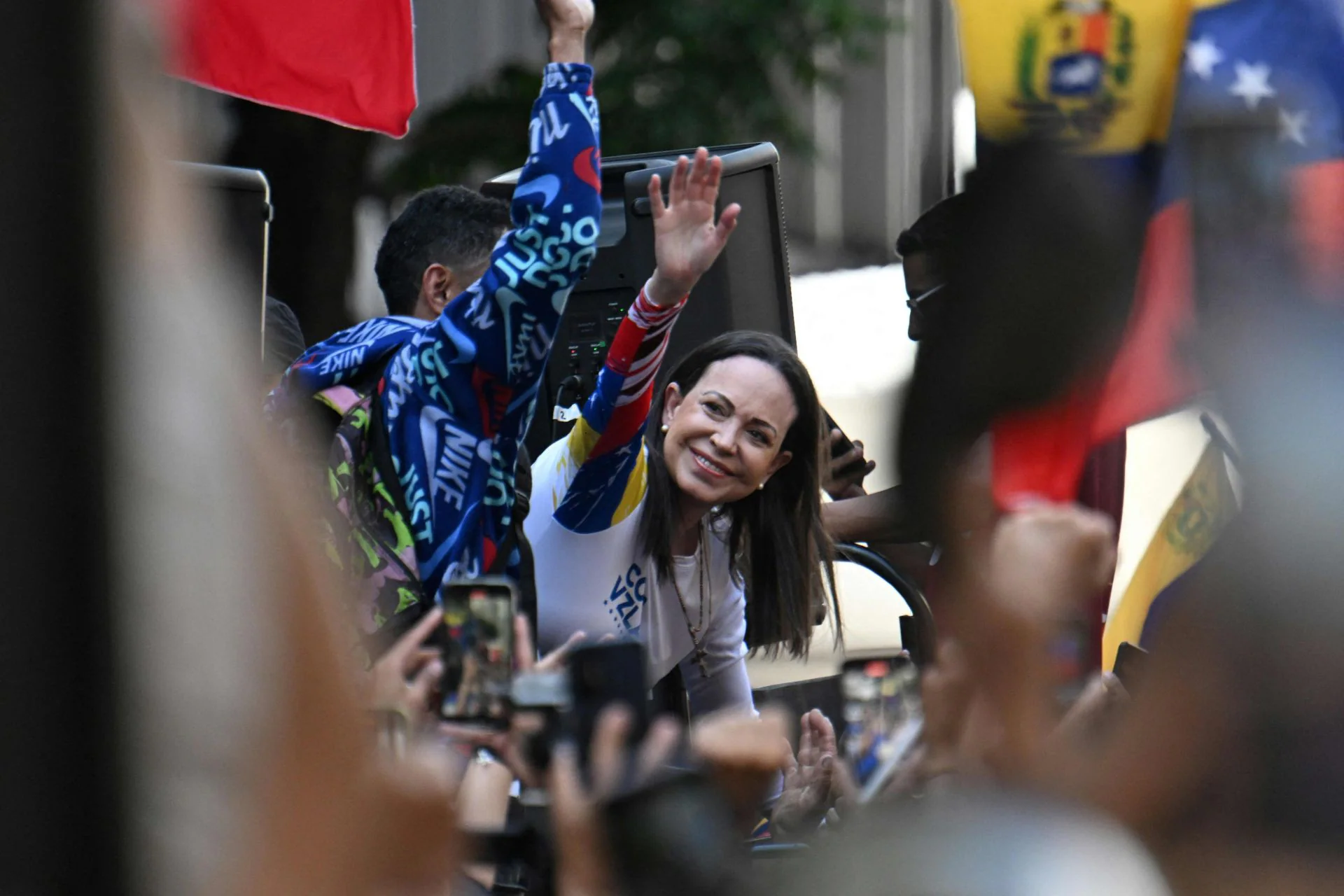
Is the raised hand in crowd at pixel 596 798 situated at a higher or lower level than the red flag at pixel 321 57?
lower

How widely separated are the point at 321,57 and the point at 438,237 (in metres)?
0.65

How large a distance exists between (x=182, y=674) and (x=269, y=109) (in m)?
5.47

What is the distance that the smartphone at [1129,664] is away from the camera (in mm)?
1696

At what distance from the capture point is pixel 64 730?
979mm

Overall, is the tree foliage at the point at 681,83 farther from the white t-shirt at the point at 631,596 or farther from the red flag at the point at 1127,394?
the red flag at the point at 1127,394

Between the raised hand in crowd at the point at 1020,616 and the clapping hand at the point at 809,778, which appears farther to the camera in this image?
the clapping hand at the point at 809,778

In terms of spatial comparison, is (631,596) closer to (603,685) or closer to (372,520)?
(372,520)

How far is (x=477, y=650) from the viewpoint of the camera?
5.37 ft

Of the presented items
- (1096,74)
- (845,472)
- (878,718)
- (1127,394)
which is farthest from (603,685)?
(845,472)

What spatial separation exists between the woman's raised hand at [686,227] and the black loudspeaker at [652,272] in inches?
33.0

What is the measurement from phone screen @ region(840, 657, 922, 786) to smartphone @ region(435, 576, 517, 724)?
0.36 meters

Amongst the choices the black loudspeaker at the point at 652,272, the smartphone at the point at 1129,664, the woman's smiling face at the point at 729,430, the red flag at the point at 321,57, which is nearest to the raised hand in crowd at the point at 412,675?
the smartphone at the point at 1129,664

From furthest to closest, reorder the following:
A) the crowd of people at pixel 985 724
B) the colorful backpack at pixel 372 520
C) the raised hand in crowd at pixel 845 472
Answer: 1. the raised hand in crowd at pixel 845 472
2. the colorful backpack at pixel 372 520
3. the crowd of people at pixel 985 724

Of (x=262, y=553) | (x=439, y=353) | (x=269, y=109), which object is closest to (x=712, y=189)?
(x=439, y=353)
